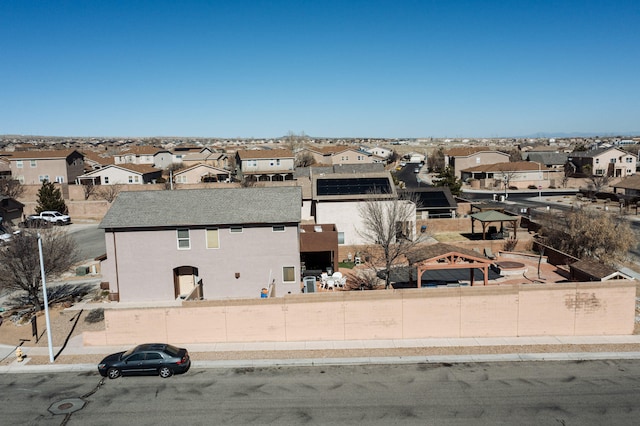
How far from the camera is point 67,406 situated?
60.8ft

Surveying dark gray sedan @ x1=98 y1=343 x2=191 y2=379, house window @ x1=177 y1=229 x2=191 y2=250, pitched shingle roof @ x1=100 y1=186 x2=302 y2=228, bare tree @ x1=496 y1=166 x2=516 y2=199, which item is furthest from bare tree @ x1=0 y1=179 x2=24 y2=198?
bare tree @ x1=496 y1=166 x2=516 y2=199

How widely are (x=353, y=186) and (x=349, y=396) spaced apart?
26.6m

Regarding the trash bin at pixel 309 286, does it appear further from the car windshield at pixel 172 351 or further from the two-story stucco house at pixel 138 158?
the two-story stucco house at pixel 138 158

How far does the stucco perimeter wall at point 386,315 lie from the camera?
24703 millimetres

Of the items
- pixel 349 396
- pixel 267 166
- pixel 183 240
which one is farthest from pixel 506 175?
pixel 349 396

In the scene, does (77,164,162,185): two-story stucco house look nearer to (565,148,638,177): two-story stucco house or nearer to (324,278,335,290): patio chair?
(324,278,335,290): patio chair

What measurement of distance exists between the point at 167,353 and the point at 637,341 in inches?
903

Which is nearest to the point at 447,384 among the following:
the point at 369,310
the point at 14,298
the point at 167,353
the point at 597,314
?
the point at 369,310

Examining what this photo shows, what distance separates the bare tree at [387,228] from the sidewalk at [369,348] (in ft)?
20.5

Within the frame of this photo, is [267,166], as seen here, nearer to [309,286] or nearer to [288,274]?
[288,274]

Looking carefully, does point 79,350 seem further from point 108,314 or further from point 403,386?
point 403,386

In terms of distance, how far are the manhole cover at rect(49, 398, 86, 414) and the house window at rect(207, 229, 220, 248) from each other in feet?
43.9

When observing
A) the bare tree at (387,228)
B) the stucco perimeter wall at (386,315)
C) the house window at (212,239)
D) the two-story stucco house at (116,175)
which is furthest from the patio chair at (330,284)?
the two-story stucco house at (116,175)

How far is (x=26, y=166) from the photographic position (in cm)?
7619
